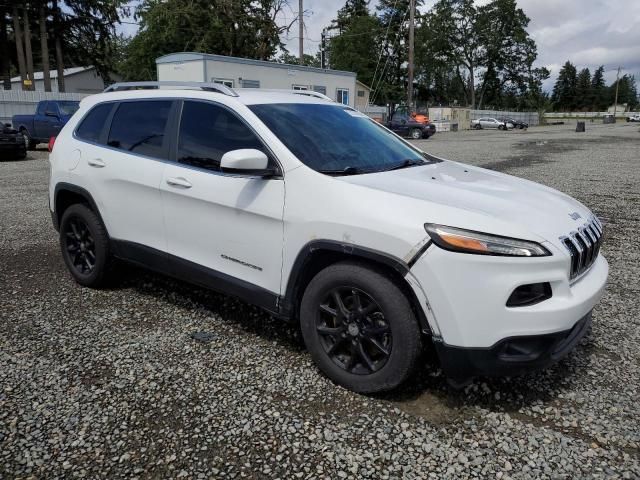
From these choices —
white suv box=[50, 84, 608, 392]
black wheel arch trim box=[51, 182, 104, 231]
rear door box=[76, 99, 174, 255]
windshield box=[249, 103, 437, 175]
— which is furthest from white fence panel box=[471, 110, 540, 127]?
white suv box=[50, 84, 608, 392]

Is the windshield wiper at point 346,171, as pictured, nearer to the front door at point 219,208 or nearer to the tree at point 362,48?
the front door at point 219,208

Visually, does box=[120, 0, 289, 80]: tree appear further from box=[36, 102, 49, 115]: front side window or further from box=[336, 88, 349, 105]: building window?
box=[36, 102, 49, 115]: front side window

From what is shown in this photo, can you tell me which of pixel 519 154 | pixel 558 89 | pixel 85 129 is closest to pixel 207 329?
pixel 85 129

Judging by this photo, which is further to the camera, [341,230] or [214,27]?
[214,27]

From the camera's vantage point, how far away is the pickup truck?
18047 millimetres

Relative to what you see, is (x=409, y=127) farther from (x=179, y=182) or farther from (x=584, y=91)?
(x=584, y=91)

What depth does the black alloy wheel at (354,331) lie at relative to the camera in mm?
2879

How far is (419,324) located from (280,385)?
953 mm

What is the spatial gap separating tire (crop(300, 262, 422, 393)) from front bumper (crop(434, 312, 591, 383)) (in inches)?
7.9

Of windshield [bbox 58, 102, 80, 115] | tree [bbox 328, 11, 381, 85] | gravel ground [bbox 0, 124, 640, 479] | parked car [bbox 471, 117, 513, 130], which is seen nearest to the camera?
gravel ground [bbox 0, 124, 640, 479]

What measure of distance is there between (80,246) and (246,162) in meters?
2.44

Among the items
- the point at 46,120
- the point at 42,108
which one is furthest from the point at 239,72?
the point at 46,120

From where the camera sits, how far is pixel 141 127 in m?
4.19

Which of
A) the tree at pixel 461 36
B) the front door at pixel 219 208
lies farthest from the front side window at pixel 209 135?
the tree at pixel 461 36
